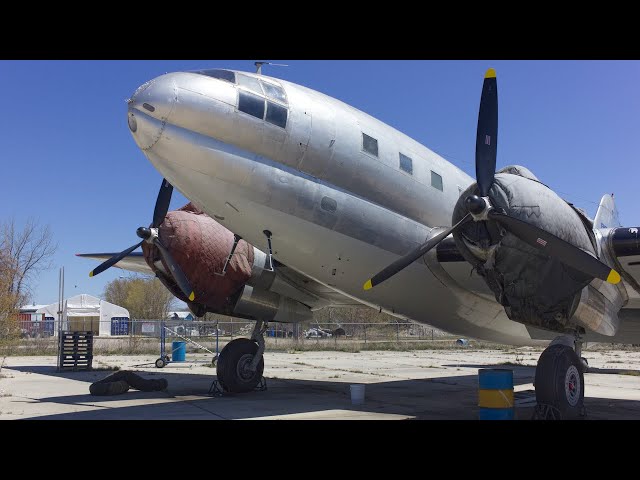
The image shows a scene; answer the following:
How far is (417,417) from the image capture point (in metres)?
9.57

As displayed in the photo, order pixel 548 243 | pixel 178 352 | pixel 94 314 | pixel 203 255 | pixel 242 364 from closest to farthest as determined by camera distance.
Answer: pixel 548 243
pixel 203 255
pixel 242 364
pixel 178 352
pixel 94 314

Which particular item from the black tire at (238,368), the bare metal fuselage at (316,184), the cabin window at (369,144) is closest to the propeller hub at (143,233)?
the bare metal fuselage at (316,184)

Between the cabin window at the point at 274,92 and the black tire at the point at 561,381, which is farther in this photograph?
the cabin window at the point at 274,92

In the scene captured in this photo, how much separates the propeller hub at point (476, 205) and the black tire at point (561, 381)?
251cm

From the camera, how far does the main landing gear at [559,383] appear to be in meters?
8.61

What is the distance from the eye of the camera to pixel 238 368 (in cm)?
1308

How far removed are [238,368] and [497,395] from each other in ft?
21.0

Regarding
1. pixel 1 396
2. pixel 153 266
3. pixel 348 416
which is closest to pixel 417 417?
pixel 348 416

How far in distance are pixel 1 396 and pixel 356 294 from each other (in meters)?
7.82

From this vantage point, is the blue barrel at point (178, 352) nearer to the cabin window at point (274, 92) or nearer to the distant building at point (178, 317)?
the cabin window at point (274, 92)

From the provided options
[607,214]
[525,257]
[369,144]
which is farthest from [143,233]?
[607,214]

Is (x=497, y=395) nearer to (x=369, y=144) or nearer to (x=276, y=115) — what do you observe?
(x=369, y=144)

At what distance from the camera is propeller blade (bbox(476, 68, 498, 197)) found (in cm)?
885
